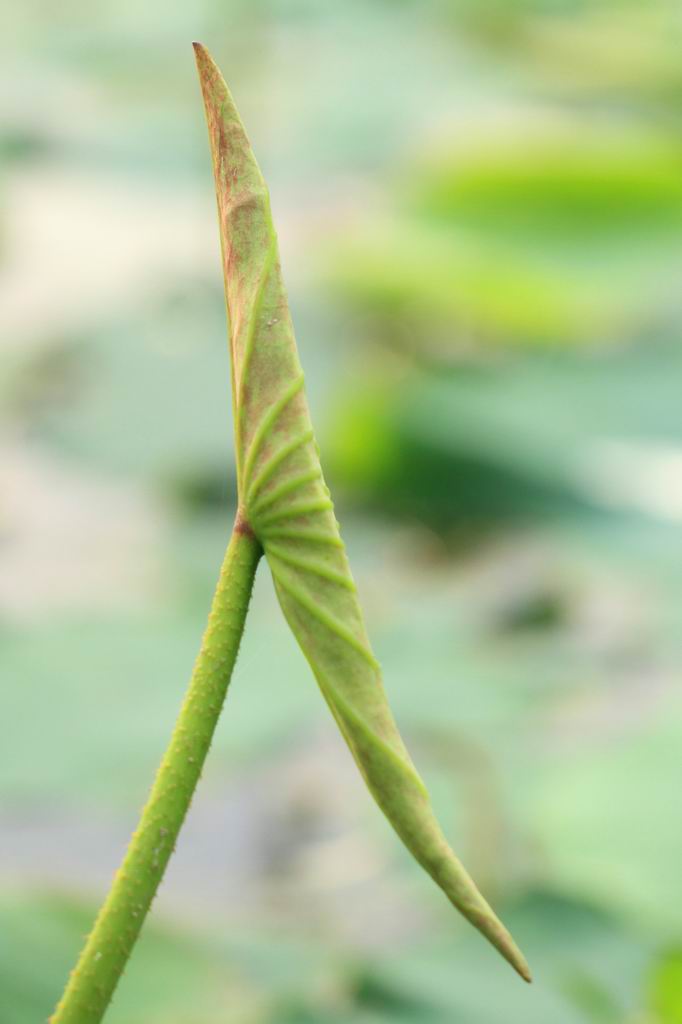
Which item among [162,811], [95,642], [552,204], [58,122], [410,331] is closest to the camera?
[162,811]

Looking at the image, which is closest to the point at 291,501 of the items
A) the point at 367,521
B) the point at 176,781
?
the point at 176,781

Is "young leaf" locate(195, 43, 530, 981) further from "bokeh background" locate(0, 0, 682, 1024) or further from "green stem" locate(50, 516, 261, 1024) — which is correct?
"bokeh background" locate(0, 0, 682, 1024)

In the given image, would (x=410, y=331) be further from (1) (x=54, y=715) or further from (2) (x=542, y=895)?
(2) (x=542, y=895)

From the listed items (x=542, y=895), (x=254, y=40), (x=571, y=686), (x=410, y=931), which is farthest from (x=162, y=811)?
(x=254, y=40)

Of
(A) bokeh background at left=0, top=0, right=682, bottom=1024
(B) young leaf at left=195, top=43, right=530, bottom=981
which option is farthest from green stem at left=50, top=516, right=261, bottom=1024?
(A) bokeh background at left=0, top=0, right=682, bottom=1024

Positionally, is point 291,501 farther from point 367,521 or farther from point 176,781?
point 367,521

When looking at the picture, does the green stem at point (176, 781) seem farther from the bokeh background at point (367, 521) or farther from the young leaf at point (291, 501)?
the bokeh background at point (367, 521)

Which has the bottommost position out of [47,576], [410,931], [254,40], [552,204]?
[410,931]
